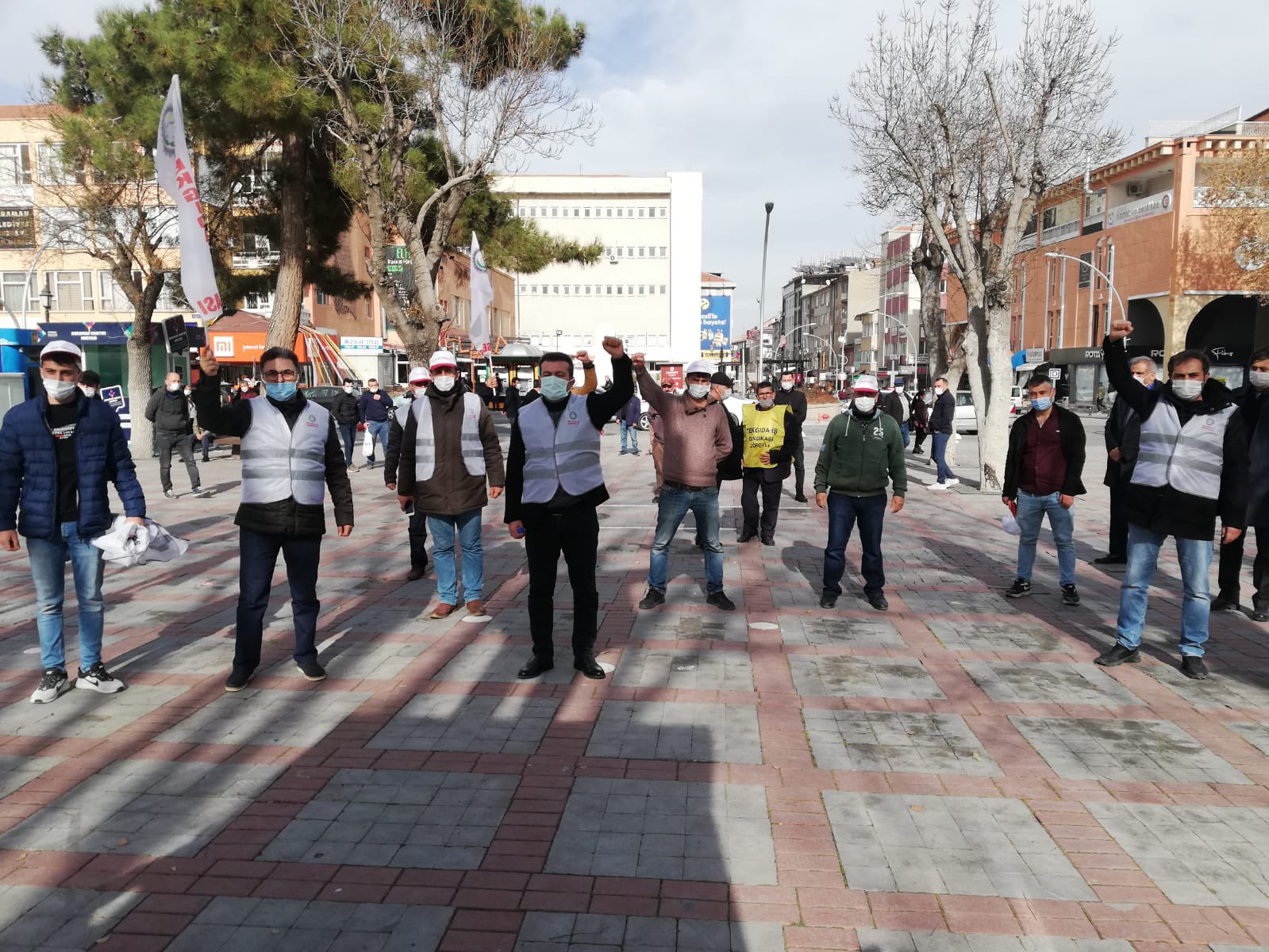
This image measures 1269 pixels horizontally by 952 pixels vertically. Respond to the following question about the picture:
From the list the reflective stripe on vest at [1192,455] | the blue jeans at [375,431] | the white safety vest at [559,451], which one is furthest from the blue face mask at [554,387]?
the blue jeans at [375,431]

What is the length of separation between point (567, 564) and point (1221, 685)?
3.78 metres

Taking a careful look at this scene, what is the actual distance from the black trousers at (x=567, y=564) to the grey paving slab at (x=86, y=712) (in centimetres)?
203

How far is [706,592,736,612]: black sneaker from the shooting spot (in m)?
7.31

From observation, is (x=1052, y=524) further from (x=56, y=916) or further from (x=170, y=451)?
(x=170, y=451)

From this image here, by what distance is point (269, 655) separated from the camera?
611 cm

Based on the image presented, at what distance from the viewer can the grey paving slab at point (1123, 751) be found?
169 inches

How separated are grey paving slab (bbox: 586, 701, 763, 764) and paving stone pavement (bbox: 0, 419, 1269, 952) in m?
0.02

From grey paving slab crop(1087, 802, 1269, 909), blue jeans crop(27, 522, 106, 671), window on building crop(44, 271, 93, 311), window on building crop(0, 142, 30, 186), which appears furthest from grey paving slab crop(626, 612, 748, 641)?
window on building crop(44, 271, 93, 311)

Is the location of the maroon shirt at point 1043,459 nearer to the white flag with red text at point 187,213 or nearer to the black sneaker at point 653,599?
the black sneaker at point 653,599

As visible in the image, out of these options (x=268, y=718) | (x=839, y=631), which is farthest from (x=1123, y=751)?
(x=268, y=718)

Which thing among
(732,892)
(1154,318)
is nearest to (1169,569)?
(732,892)

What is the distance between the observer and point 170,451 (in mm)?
14195

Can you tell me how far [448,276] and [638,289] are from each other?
3745 cm

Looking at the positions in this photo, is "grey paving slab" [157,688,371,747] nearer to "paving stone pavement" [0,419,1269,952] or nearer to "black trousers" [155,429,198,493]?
"paving stone pavement" [0,419,1269,952]
